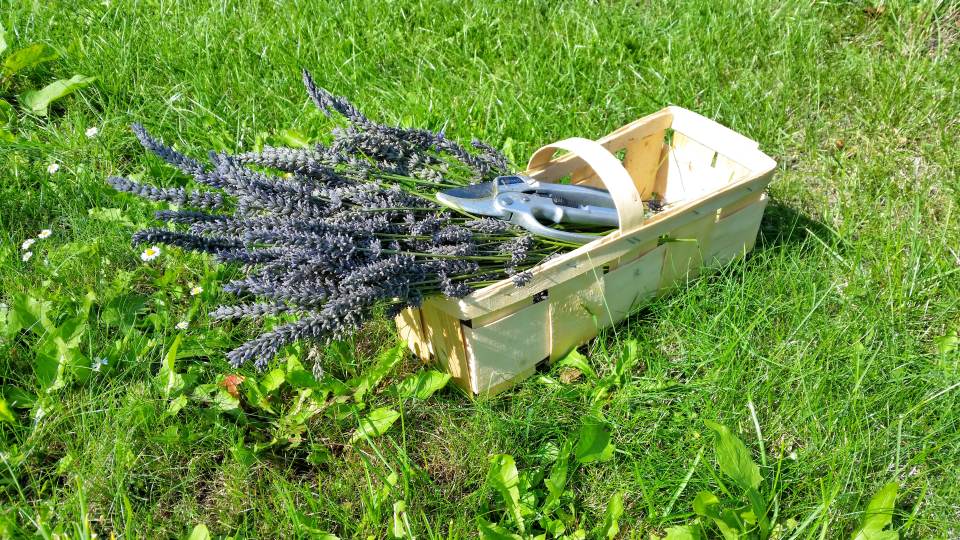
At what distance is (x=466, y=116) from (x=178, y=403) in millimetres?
1502

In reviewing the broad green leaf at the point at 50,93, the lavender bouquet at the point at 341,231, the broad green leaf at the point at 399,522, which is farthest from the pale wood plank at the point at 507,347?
the broad green leaf at the point at 50,93

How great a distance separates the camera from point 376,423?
6.07 feet

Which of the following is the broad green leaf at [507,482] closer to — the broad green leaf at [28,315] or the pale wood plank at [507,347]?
the pale wood plank at [507,347]

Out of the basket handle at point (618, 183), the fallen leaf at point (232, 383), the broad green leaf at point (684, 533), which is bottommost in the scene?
the fallen leaf at point (232, 383)

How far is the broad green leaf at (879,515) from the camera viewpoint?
157 cm

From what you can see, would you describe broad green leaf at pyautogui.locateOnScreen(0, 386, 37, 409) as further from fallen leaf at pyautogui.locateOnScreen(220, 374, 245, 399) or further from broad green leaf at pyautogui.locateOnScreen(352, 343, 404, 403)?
broad green leaf at pyautogui.locateOnScreen(352, 343, 404, 403)

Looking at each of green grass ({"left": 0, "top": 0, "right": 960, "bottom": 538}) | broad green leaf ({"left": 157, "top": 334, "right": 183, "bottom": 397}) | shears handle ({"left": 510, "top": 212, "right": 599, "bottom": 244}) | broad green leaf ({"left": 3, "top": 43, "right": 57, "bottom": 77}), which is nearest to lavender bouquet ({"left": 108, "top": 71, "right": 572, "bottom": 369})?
shears handle ({"left": 510, "top": 212, "right": 599, "bottom": 244})

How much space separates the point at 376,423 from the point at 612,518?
0.59 metres

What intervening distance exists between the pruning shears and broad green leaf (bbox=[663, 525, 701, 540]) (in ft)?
2.39

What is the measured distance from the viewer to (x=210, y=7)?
3.35 meters

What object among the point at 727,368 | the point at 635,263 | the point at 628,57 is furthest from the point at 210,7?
the point at 727,368

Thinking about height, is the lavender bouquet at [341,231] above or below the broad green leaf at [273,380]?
above

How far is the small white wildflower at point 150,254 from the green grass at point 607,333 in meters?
0.06

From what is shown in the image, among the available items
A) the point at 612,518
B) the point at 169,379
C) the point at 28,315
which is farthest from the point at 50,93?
the point at 612,518
